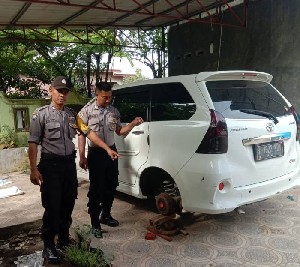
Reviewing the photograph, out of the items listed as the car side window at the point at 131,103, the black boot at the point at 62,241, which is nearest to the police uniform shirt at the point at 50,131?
the black boot at the point at 62,241

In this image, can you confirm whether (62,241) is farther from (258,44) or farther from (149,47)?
(149,47)

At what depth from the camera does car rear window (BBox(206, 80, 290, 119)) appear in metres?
3.14

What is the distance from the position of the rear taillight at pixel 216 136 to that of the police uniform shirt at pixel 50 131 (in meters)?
1.32

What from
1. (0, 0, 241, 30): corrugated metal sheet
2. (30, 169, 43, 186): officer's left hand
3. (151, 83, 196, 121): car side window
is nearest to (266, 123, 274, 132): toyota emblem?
(151, 83, 196, 121): car side window

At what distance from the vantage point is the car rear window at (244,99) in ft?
10.3

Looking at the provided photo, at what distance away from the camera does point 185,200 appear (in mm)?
3238

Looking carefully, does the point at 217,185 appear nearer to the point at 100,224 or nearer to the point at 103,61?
the point at 100,224

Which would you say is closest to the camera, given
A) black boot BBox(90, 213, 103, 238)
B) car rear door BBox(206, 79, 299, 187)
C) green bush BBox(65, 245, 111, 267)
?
green bush BBox(65, 245, 111, 267)

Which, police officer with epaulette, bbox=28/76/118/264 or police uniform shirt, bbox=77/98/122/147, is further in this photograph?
police uniform shirt, bbox=77/98/122/147

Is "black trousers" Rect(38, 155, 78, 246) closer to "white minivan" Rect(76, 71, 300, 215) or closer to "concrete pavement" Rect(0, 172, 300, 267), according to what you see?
"concrete pavement" Rect(0, 172, 300, 267)

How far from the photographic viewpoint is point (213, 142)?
9.72ft

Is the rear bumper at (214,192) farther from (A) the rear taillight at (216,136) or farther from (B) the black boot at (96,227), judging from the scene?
(B) the black boot at (96,227)

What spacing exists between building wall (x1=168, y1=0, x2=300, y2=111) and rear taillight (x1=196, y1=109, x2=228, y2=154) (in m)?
5.26

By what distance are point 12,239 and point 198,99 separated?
2.62m
